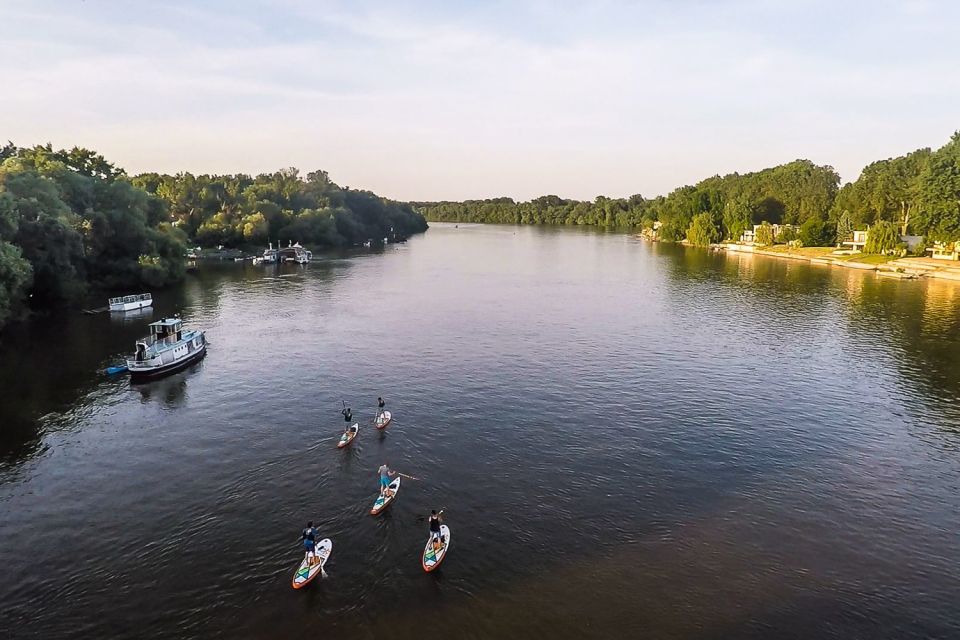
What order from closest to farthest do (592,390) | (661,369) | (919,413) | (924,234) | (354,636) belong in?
(354,636)
(919,413)
(592,390)
(661,369)
(924,234)

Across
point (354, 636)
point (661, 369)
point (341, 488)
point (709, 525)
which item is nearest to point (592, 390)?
point (661, 369)

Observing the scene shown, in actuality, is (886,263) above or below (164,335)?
above

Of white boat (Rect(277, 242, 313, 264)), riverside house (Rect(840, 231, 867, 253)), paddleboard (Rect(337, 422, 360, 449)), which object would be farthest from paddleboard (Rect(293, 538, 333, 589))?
riverside house (Rect(840, 231, 867, 253))

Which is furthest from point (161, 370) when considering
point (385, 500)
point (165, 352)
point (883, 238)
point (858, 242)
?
point (858, 242)

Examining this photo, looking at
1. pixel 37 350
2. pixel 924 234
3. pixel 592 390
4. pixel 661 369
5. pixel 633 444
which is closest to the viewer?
pixel 633 444

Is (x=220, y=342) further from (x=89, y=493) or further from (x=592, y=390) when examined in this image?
(x=592, y=390)

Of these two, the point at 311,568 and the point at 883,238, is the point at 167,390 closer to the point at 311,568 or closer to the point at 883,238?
the point at 311,568

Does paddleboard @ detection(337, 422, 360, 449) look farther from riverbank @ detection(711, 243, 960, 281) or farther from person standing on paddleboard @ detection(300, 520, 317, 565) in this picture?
riverbank @ detection(711, 243, 960, 281)
